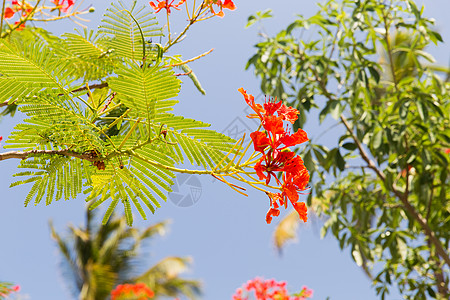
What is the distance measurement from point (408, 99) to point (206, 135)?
8.30ft

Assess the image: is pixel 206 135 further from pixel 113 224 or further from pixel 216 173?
pixel 113 224

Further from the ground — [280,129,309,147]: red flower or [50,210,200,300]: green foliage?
[50,210,200,300]: green foliage

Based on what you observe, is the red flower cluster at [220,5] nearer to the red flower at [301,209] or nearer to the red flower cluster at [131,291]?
the red flower at [301,209]

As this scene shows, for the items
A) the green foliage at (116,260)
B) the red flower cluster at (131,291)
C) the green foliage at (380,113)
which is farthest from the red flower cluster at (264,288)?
the green foliage at (116,260)

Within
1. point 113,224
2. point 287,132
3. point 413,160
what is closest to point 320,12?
point 413,160

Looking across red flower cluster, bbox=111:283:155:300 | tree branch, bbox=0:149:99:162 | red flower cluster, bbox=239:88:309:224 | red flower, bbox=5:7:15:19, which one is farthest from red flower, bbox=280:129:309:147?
red flower cluster, bbox=111:283:155:300

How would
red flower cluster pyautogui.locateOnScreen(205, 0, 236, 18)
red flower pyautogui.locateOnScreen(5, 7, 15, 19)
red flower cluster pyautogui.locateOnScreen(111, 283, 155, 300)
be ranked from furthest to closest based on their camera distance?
1. red flower cluster pyautogui.locateOnScreen(111, 283, 155, 300)
2. red flower pyautogui.locateOnScreen(5, 7, 15, 19)
3. red flower cluster pyautogui.locateOnScreen(205, 0, 236, 18)

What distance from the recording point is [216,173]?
26.1 inches

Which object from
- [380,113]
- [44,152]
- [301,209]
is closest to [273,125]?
[301,209]

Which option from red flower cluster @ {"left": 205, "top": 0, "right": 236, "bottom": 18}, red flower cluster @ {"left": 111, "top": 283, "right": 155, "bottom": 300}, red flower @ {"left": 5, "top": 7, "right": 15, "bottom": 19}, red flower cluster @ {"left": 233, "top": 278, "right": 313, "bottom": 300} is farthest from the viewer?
red flower cluster @ {"left": 111, "top": 283, "right": 155, "bottom": 300}

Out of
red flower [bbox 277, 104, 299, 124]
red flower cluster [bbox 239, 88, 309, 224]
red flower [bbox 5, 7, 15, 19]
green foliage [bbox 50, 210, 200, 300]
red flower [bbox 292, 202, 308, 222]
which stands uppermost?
green foliage [bbox 50, 210, 200, 300]

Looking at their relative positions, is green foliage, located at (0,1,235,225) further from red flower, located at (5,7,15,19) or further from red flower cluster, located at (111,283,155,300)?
red flower cluster, located at (111,283,155,300)

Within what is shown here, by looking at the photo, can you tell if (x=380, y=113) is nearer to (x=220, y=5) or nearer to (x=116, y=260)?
(x=220, y=5)

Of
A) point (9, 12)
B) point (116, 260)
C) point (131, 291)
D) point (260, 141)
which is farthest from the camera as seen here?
point (116, 260)
